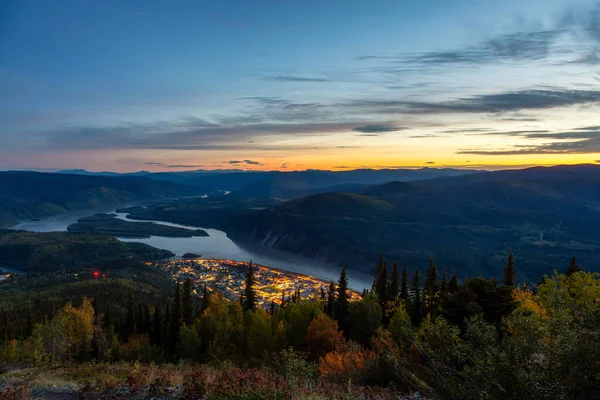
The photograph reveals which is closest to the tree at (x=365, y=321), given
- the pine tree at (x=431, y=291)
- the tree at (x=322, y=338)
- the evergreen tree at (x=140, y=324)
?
the tree at (x=322, y=338)

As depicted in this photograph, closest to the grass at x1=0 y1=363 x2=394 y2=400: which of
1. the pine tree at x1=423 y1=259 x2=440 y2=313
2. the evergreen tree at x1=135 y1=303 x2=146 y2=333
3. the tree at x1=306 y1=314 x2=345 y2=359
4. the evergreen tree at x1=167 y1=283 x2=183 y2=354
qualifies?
the tree at x1=306 y1=314 x2=345 y2=359

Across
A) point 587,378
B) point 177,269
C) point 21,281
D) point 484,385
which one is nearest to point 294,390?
point 484,385

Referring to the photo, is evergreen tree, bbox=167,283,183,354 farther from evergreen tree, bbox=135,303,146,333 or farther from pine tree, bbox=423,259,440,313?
pine tree, bbox=423,259,440,313

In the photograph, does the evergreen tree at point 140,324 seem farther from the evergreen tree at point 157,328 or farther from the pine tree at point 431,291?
the pine tree at point 431,291

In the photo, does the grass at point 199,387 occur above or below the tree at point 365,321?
above

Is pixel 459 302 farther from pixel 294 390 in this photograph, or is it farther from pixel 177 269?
pixel 177 269

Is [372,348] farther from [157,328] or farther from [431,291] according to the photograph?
[157,328]
